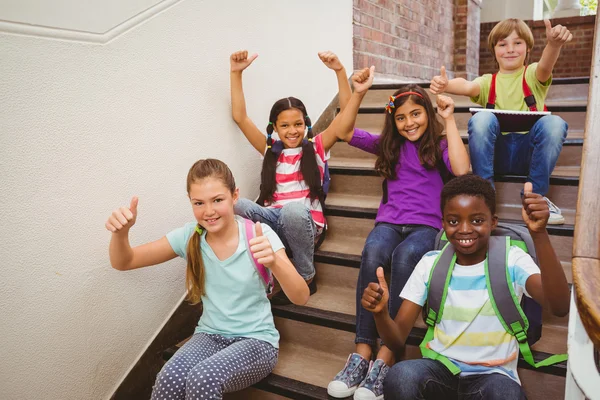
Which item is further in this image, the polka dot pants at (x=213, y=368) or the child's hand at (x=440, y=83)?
the child's hand at (x=440, y=83)

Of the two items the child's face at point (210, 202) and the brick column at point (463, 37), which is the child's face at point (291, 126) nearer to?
the child's face at point (210, 202)

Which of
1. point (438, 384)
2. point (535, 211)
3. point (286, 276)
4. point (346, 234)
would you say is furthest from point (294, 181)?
point (535, 211)

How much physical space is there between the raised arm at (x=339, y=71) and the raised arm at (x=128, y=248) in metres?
1.03

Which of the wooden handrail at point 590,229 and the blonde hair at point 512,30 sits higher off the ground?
the blonde hair at point 512,30

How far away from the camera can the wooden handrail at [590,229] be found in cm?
76

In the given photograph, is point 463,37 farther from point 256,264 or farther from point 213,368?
point 213,368

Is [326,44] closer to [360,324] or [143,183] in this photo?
[143,183]

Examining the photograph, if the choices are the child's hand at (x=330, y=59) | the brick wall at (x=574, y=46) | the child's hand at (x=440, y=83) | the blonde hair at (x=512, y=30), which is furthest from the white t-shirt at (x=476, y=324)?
the brick wall at (x=574, y=46)

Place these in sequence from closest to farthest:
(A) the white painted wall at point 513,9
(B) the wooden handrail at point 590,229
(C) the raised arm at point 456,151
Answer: (B) the wooden handrail at point 590,229 → (C) the raised arm at point 456,151 → (A) the white painted wall at point 513,9

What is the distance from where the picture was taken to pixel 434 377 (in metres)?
1.43

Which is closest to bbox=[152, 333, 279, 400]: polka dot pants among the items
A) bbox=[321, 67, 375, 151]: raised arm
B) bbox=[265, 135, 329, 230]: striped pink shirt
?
bbox=[265, 135, 329, 230]: striped pink shirt

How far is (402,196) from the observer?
2080 millimetres

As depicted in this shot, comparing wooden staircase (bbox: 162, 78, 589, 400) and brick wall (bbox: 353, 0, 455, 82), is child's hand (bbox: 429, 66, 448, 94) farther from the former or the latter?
brick wall (bbox: 353, 0, 455, 82)

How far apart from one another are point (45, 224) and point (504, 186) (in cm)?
181
